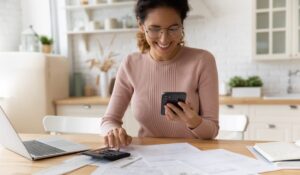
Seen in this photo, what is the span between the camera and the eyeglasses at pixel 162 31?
1.46m

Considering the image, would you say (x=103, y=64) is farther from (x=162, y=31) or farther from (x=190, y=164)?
(x=190, y=164)

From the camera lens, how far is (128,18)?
11.6 ft

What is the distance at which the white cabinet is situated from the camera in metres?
3.16

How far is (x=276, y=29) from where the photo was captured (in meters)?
3.01

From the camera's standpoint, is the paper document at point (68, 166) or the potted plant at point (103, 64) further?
the potted plant at point (103, 64)

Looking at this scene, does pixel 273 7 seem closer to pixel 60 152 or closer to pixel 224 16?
pixel 224 16

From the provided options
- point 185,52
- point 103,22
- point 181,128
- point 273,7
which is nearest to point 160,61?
point 185,52

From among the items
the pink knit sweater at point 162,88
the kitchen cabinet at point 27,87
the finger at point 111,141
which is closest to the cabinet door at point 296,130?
the pink knit sweater at point 162,88

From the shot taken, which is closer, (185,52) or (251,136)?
(185,52)

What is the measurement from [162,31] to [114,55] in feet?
7.60

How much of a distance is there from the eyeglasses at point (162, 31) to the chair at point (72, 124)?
59 cm

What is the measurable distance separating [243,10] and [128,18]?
46.6 inches

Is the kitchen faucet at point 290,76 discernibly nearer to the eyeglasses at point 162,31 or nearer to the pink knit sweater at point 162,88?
the pink knit sweater at point 162,88

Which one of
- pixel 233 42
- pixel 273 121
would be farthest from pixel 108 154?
pixel 233 42
